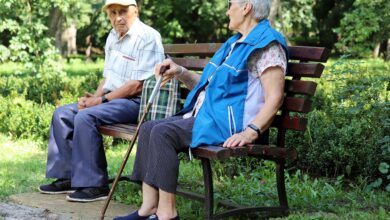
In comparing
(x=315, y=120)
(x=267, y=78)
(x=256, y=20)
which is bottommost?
(x=315, y=120)

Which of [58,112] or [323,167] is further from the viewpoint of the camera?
[323,167]

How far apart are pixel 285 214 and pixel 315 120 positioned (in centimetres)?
183

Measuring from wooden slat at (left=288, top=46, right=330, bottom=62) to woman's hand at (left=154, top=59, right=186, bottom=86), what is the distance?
71 centimetres

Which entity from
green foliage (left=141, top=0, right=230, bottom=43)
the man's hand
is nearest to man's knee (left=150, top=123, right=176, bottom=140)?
the man's hand

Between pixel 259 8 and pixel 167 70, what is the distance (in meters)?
0.69

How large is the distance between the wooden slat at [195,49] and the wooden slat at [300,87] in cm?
76

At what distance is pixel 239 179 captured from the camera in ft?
17.5

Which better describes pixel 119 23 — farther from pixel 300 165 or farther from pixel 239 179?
pixel 300 165

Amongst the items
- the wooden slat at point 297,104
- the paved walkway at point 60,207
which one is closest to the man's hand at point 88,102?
the paved walkway at point 60,207

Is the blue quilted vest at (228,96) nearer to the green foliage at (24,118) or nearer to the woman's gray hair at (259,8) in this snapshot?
the woman's gray hair at (259,8)

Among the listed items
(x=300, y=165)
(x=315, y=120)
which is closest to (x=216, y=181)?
(x=300, y=165)

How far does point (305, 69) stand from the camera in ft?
13.1

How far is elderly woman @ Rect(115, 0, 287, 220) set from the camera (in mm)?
3816

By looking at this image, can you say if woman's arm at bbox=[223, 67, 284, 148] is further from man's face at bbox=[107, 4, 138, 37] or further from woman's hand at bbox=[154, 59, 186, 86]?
man's face at bbox=[107, 4, 138, 37]
